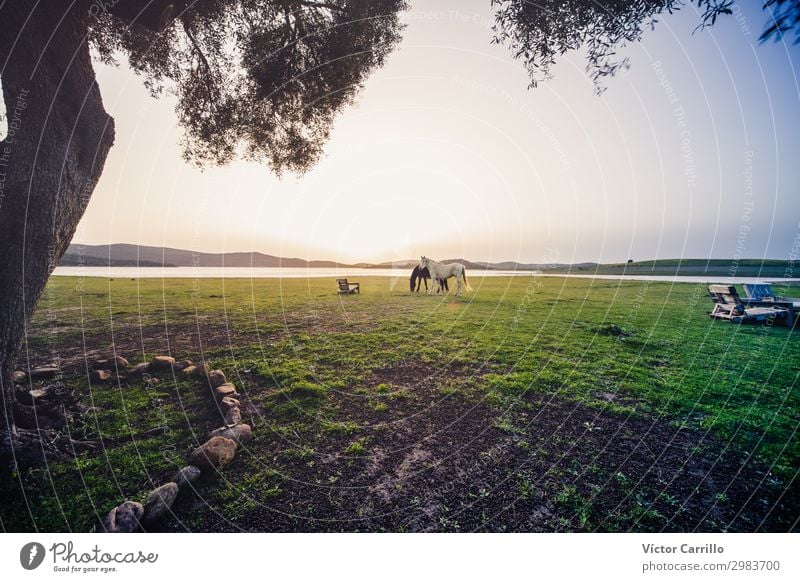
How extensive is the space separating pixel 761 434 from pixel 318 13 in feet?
38.3

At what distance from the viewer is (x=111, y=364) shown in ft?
23.1

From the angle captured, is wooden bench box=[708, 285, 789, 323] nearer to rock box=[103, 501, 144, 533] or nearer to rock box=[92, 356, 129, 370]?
rock box=[103, 501, 144, 533]

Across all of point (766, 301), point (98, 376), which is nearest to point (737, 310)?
point (766, 301)

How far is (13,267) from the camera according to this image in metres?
4.26

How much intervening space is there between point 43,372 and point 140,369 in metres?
1.92

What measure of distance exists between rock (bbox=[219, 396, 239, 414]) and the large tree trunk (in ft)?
7.92

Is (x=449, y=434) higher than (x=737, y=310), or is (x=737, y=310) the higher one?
(x=737, y=310)

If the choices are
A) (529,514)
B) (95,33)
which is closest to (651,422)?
(529,514)

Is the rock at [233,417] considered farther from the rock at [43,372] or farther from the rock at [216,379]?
the rock at [43,372]

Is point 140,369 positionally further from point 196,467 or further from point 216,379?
point 196,467

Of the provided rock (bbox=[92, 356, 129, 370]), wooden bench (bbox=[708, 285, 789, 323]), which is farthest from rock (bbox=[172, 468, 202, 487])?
wooden bench (bbox=[708, 285, 789, 323])

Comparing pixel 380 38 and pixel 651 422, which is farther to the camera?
pixel 380 38

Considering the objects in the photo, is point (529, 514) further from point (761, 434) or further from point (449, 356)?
point (449, 356)

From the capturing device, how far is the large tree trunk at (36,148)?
4.26 m
